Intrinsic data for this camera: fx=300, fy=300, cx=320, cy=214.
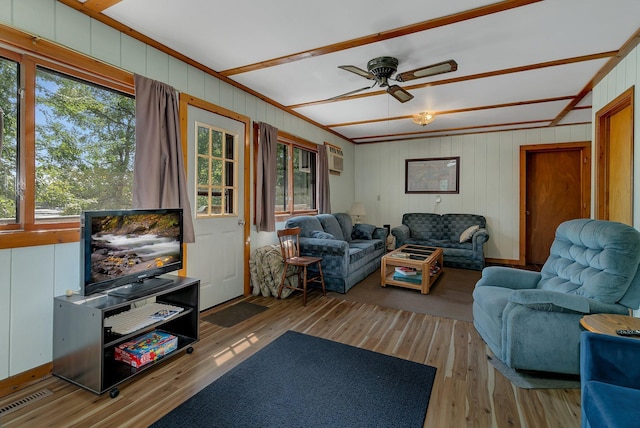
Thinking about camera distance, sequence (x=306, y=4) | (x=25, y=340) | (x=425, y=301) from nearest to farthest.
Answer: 1. (x=25, y=340)
2. (x=306, y=4)
3. (x=425, y=301)

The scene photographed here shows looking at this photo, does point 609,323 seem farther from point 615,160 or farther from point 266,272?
point 266,272

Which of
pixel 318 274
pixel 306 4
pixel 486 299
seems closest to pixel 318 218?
pixel 318 274

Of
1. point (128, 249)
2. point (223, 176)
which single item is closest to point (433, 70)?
point (223, 176)

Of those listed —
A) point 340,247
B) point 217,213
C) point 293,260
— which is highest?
point 217,213

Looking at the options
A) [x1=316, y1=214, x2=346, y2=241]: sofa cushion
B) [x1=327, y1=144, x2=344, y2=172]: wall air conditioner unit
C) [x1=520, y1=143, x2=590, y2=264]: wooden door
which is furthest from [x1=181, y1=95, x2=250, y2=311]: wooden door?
[x1=520, y1=143, x2=590, y2=264]: wooden door

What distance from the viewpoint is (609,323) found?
5.21ft

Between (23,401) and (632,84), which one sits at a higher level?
(632,84)

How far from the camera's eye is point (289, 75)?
129 inches

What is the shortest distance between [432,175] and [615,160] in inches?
126

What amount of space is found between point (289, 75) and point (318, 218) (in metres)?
2.25

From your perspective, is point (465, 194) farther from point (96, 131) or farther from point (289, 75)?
point (96, 131)

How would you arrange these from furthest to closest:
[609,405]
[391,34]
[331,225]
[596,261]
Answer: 1. [331,225]
2. [391,34]
3. [596,261]
4. [609,405]

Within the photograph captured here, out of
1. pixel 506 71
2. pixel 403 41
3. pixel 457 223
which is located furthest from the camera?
pixel 457 223

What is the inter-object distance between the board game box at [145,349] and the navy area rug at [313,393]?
50cm
